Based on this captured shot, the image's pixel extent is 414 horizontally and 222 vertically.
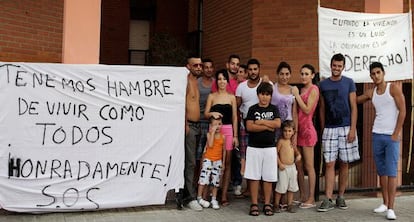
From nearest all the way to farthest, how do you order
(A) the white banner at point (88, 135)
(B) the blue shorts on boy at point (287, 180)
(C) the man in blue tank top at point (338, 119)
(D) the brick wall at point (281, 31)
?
1. (A) the white banner at point (88, 135)
2. (B) the blue shorts on boy at point (287, 180)
3. (C) the man in blue tank top at point (338, 119)
4. (D) the brick wall at point (281, 31)

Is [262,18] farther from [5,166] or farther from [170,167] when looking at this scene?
[5,166]

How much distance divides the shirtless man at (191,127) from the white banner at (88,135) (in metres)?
0.11

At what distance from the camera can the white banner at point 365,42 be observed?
6566mm

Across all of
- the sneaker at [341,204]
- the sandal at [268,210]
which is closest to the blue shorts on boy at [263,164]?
the sandal at [268,210]

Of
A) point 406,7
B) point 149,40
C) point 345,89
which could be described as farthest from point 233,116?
point 149,40

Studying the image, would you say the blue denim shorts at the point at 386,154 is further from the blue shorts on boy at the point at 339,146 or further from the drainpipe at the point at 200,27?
the drainpipe at the point at 200,27

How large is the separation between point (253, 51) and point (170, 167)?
12.6 ft

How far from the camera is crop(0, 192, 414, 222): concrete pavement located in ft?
17.7

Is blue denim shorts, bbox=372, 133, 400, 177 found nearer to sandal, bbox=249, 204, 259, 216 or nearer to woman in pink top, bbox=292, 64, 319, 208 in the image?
woman in pink top, bbox=292, 64, 319, 208

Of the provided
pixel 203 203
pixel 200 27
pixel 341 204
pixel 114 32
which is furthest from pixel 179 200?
pixel 114 32

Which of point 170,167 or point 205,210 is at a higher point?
point 170,167

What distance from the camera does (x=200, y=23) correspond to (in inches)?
445

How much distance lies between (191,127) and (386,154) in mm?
2501

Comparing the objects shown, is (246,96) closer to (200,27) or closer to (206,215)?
(206,215)
